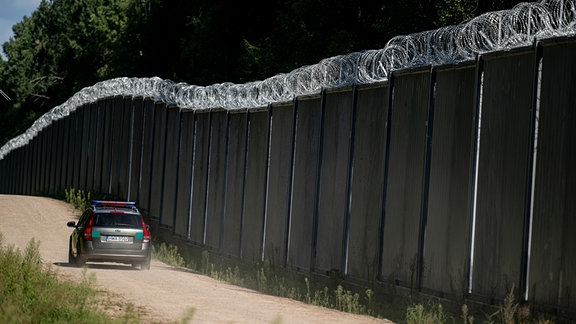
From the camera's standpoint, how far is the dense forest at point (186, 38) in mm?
50938

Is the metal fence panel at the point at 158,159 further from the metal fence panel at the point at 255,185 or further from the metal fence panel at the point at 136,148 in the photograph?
the metal fence panel at the point at 255,185

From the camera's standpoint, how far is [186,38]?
82.0m

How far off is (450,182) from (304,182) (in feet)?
21.3

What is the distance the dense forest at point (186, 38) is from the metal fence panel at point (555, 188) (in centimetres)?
2898

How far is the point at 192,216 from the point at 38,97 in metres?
88.2

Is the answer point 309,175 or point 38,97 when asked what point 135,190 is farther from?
point 38,97

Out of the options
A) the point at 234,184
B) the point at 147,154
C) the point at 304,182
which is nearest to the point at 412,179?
the point at 304,182

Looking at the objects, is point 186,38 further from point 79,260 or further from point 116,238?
point 116,238

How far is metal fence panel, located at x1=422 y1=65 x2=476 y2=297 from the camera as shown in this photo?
1619 cm

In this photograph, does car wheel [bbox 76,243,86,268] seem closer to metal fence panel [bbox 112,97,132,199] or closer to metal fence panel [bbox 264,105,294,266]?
metal fence panel [bbox 264,105,294,266]

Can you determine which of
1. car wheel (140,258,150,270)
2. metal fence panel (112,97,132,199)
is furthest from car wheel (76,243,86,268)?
metal fence panel (112,97,132,199)

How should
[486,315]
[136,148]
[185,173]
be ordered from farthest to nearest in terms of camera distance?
[136,148], [185,173], [486,315]

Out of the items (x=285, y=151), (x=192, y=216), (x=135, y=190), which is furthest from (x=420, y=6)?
(x=285, y=151)

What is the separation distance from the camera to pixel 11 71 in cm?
11825
